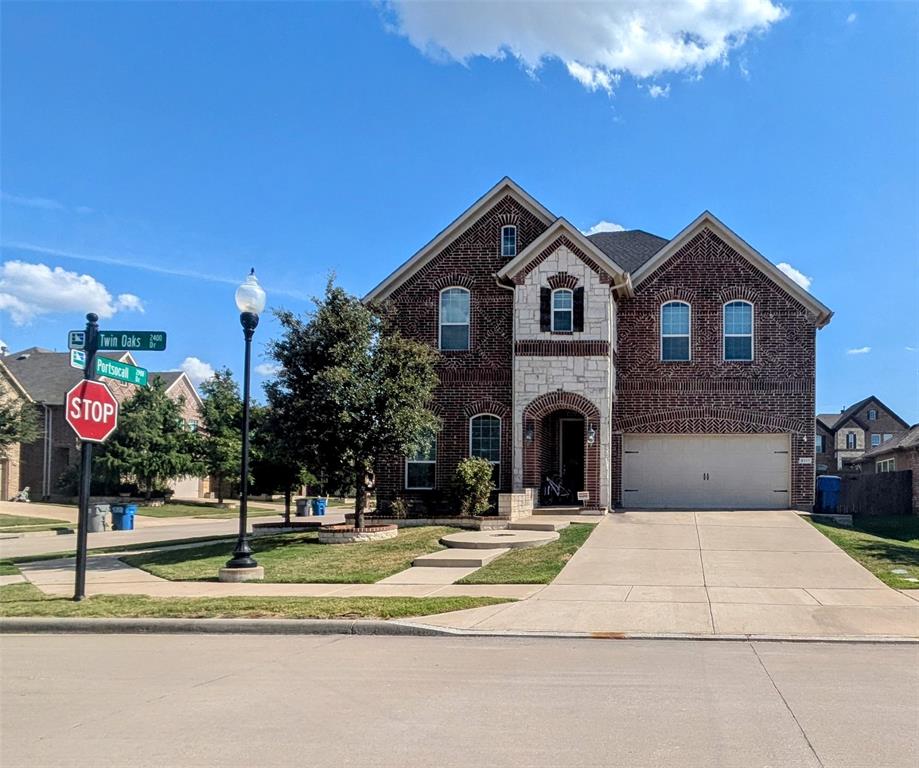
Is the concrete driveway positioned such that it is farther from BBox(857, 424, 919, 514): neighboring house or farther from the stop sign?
BBox(857, 424, 919, 514): neighboring house

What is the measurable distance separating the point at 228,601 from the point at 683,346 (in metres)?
15.8

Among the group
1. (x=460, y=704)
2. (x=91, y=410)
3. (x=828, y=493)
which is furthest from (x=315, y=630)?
(x=828, y=493)

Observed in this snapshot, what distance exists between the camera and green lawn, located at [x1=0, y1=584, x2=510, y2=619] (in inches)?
428

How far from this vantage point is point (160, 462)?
41312 mm

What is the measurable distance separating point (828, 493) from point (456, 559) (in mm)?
12287

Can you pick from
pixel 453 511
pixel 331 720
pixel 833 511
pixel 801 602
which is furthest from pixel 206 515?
pixel 331 720

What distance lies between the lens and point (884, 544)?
17328 mm

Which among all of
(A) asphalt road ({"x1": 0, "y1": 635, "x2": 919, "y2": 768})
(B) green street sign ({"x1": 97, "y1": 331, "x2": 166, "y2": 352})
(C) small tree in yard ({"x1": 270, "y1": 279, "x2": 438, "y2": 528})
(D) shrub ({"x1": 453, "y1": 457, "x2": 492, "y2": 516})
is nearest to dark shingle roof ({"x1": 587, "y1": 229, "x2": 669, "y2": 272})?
(D) shrub ({"x1": 453, "y1": 457, "x2": 492, "y2": 516})

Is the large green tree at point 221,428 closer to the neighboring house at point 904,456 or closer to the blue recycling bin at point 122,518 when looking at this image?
the blue recycling bin at point 122,518

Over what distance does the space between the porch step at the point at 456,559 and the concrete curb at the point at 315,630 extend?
5.10m

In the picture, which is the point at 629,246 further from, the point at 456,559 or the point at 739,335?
the point at 456,559

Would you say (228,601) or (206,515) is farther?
(206,515)

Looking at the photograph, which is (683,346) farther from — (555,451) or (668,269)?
(555,451)

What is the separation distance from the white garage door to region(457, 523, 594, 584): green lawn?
6060 millimetres
